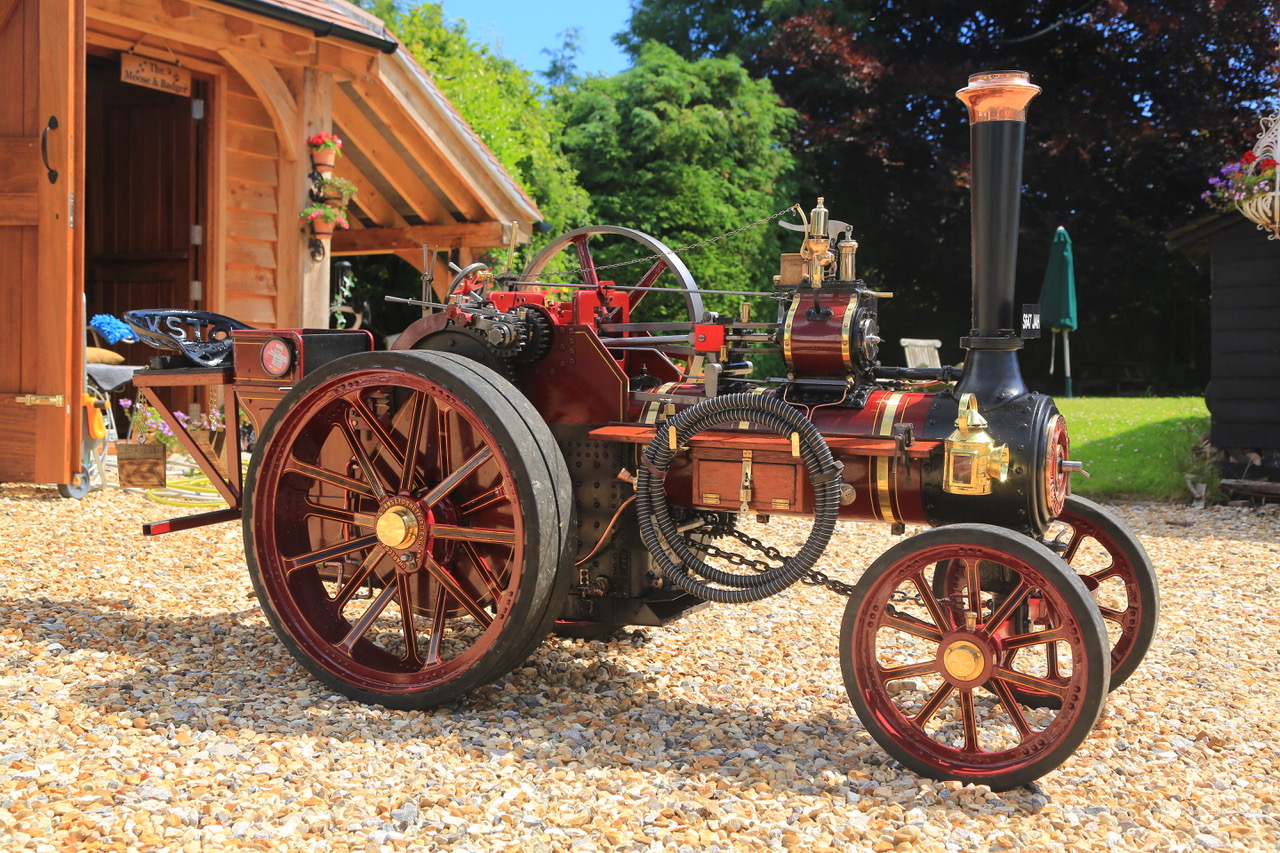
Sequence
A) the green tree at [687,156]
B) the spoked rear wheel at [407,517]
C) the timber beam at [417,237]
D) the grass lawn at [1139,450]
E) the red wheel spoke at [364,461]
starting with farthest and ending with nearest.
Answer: the green tree at [687,156]
the timber beam at [417,237]
the grass lawn at [1139,450]
the red wheel spoke at [364,461]
the spoked rear wheel at [407,517]

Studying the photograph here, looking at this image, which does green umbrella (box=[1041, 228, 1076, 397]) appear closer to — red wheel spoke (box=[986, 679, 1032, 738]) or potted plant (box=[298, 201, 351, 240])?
potted plant (box=[298, 201, 351, 240])

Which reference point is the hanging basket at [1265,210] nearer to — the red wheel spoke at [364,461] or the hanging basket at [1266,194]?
the hanging basket at [1266,194]

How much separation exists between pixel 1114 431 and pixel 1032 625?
260 inches

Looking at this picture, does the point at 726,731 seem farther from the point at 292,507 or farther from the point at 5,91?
the point at 5,91

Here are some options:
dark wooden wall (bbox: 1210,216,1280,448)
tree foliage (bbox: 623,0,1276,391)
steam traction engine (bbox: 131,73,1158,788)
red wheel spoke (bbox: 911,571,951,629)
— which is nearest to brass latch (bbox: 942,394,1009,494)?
steam traction engine (bbox: 131,73,1158,788)

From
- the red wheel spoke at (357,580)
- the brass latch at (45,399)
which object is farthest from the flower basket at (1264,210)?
the brass latch at (45,399)

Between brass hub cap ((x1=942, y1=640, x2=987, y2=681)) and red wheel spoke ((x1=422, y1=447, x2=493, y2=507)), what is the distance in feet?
4.54

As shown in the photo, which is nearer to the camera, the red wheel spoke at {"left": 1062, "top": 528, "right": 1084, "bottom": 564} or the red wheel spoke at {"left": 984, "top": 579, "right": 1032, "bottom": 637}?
the red wheel spoke at {"left": 984, "top": 579, "right": 1032, "bottom": 637}

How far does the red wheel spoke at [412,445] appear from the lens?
3.57 m

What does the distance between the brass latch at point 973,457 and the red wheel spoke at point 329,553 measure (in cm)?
175

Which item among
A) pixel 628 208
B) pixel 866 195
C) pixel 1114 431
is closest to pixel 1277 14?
pixel 866 195

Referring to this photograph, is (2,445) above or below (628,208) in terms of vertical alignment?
below

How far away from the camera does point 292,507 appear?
3.75 metres

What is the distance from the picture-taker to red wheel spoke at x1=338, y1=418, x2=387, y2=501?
358cm
